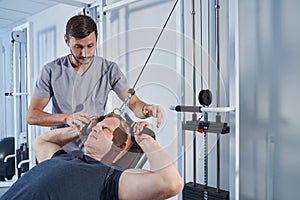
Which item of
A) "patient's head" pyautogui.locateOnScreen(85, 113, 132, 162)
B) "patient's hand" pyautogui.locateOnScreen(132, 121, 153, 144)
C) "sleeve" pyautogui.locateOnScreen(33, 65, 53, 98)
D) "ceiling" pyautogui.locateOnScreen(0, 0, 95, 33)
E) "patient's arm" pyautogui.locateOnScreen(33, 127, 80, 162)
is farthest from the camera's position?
"ceiling" pyautogui.locateOnScreen(0, 0, 95, 33)

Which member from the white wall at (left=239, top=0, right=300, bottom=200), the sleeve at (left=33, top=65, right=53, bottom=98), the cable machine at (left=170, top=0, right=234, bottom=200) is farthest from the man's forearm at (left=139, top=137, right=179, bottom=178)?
the sleeve at (left=33, top=65, right=53, bottom=98)

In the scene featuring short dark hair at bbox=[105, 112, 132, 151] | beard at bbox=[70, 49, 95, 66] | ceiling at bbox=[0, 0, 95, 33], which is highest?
ceiling at bbox=[0, 0, 95, 33]

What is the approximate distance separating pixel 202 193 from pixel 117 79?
0.73 metres

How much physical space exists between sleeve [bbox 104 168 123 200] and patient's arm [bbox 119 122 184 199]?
2 centimetres

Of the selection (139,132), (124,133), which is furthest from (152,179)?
(124,133)

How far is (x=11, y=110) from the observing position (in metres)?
3.15

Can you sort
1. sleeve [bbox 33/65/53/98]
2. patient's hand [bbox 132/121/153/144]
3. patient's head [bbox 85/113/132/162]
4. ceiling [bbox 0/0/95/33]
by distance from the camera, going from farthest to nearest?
ceiling [bbox 0/0/95/33] → sleeve [bbox 33/65/53/98] → patient's head [bbox 85/113/132/162] → patient's hand [bbox 132/121/153/144]

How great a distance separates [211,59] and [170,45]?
0.25 m

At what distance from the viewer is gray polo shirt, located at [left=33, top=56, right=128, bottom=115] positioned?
157 centimetres

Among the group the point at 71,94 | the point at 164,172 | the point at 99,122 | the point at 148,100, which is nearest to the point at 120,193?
the point at 164,172

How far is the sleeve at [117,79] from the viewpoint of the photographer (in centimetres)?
153

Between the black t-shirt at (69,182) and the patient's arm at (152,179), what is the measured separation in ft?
0.15

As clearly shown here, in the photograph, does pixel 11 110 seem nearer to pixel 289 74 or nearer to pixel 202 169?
pixel 202 169

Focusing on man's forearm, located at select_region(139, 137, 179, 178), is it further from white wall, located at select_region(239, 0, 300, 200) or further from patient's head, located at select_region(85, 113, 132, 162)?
white wall, located at select_region(239, 0, 300, 200)
